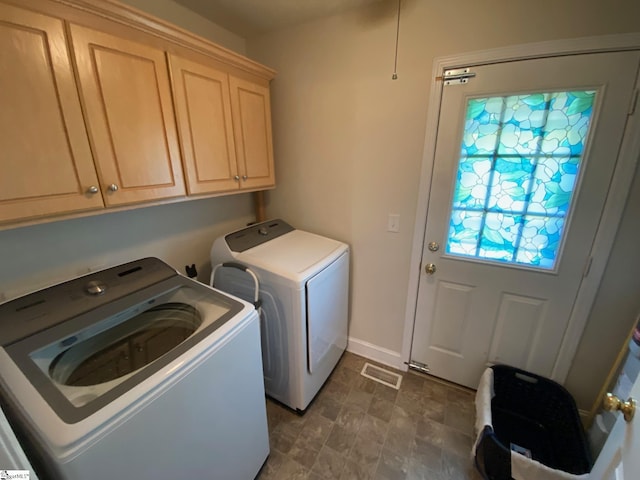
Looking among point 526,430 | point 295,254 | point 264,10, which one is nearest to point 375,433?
point 526,430

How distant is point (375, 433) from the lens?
61.2 inches

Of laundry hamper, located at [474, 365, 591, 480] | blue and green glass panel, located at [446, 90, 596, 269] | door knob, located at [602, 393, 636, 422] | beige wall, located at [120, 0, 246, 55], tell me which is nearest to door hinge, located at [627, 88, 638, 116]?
blue and green glass panel, located at [446, 90, 596, 269]

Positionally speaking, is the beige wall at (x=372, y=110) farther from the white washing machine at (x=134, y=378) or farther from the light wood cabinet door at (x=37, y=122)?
the light wood cabinet door at (x=37, y=122)

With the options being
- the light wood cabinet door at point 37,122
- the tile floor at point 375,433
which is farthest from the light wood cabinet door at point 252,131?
the tile floor at point 375,433

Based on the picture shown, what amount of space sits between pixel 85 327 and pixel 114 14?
3.79 ft

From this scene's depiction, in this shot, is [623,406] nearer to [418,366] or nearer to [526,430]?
[526,430]

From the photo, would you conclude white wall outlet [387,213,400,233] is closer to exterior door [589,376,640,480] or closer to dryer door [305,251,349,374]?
dryer door [305,251,349,374]

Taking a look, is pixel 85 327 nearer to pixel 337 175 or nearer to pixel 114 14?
pixel 114 14

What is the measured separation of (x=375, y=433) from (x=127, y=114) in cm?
206

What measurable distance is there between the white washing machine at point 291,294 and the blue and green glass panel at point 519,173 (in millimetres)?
828

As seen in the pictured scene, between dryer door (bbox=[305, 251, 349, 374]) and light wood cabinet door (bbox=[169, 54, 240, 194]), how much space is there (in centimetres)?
80

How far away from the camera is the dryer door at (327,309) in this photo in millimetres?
1479

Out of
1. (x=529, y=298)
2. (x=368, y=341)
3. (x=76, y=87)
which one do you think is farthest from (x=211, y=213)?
(x=529, y=298)

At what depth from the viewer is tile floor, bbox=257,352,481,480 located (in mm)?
1371
